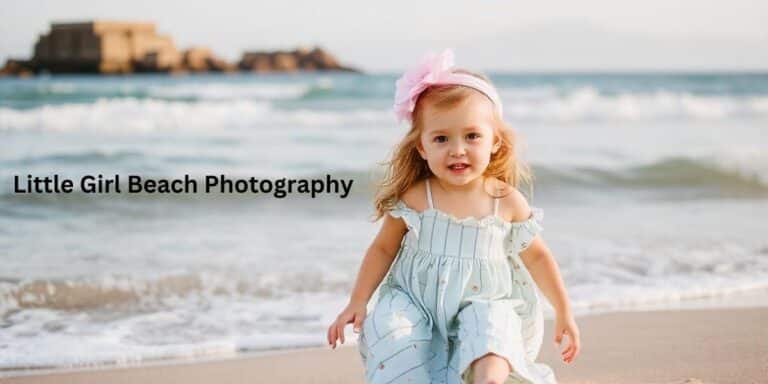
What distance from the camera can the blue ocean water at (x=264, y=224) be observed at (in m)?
4.20

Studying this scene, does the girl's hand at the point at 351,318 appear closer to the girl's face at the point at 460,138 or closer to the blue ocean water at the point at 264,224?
the girl's face at the point at 460,138

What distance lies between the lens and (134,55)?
2397 centimetres

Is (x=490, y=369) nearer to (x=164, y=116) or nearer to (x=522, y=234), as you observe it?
(x=522, y=234)

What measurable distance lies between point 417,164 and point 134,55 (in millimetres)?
22440

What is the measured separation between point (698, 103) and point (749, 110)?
0.95 metres

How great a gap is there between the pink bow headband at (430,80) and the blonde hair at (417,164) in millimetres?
28

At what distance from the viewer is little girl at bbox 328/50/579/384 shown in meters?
2.46

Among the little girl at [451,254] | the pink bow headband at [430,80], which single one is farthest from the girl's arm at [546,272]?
the pink bow headband at [430,80]

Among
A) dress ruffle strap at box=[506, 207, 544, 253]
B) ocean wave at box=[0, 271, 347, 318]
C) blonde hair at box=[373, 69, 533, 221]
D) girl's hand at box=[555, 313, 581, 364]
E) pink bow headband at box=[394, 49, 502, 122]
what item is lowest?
ocean wave at box=[0, 271, 347, 318]

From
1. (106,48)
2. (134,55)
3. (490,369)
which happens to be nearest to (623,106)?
(134,55)

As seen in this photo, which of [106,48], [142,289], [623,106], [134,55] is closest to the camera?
[142,289]

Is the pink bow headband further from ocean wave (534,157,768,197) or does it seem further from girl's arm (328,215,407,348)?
ocean wave (534,157,768,197)

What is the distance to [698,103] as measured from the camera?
18328mm

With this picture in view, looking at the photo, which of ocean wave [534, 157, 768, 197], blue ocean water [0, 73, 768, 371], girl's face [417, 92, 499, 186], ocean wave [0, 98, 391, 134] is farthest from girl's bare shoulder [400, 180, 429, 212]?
ocean wave [0, 98, 391, 134]
